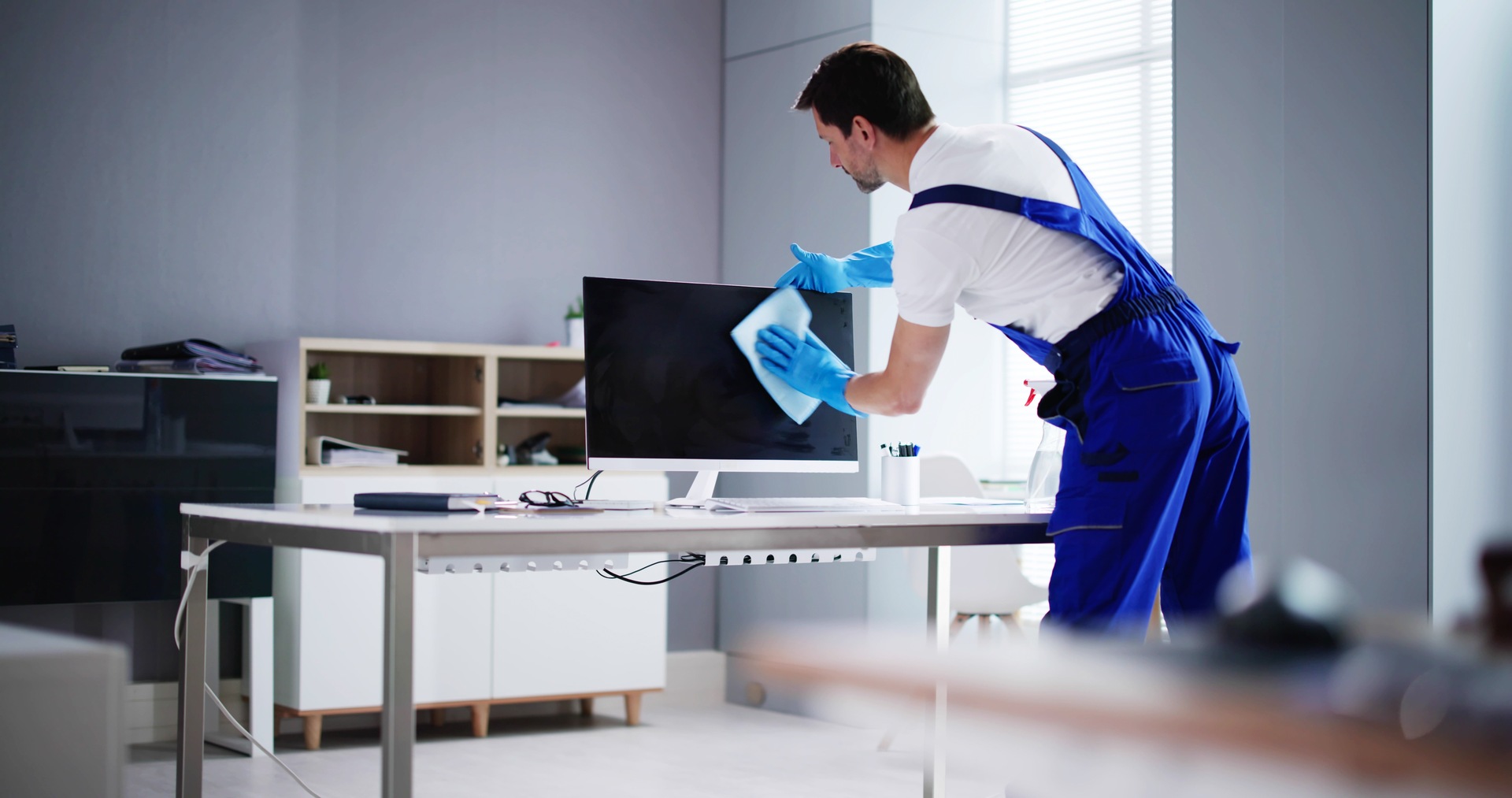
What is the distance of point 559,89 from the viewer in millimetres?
5141

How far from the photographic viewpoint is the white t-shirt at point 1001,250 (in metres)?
2.24

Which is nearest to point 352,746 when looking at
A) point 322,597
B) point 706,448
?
point 322,597

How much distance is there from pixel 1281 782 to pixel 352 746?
3993 mm

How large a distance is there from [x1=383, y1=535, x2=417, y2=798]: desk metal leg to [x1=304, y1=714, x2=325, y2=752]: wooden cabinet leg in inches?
95.7

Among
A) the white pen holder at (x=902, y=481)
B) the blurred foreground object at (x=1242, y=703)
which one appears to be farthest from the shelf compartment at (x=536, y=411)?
the blurred foreground object at (x=1242, y=703)

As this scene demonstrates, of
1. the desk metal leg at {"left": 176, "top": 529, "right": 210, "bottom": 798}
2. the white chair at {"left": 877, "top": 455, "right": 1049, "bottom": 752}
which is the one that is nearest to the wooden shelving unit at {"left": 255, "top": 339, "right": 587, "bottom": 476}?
the white chair at {"left": 877, "top": 455, "right": 1049, "bottom": 752}

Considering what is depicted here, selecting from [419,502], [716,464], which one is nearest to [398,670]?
[419,502]

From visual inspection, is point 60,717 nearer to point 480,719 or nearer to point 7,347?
point 7,347

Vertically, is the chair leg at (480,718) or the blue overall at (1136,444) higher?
the blue overall at (1136,444)

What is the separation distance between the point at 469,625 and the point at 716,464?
5.86 feet

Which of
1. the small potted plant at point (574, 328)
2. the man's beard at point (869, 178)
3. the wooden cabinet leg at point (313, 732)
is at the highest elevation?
the man's beard at point (869, 178)

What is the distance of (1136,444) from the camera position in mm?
2143

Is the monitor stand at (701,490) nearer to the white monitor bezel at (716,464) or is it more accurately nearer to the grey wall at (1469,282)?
the white monitor bezel at (716,464)

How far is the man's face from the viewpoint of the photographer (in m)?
2.50
